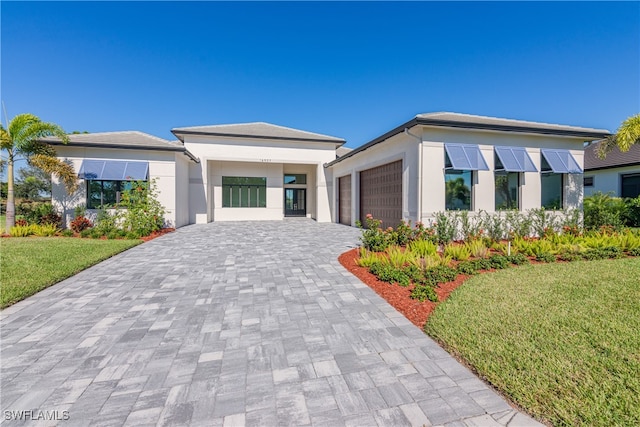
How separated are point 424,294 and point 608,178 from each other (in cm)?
2185

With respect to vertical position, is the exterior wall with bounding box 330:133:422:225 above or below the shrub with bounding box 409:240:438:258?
above

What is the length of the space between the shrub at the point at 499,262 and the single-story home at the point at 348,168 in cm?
359

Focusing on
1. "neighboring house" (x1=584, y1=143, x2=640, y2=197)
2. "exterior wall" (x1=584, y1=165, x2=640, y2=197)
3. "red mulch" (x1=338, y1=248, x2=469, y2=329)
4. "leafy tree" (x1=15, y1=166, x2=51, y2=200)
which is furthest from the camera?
"leafy tree" (x1=15, y1=166, x2=51, y2=200)

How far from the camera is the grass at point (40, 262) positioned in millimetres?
4902

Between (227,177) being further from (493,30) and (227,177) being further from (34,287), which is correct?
(493,30)

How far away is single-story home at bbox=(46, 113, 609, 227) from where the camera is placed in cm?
1028

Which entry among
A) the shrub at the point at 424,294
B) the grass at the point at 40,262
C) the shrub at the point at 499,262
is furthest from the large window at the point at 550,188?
the grass at the point at 40,262

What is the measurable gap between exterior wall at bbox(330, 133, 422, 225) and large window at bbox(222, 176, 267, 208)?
26.7 feet

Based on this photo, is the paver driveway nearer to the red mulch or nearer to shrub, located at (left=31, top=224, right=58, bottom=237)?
the red mulch

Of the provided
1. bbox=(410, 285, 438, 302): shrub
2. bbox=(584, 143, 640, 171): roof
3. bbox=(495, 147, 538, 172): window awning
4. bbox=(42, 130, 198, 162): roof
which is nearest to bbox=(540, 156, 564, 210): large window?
bbox=(495, 147, 538, 172): window awning

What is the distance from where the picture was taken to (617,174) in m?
17.1

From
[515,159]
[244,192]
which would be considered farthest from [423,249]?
[244,192]

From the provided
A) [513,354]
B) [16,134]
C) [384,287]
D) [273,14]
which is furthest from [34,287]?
[273,14]

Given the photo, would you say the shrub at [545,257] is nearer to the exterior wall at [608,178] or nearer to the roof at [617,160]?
the roof at [617,160]
